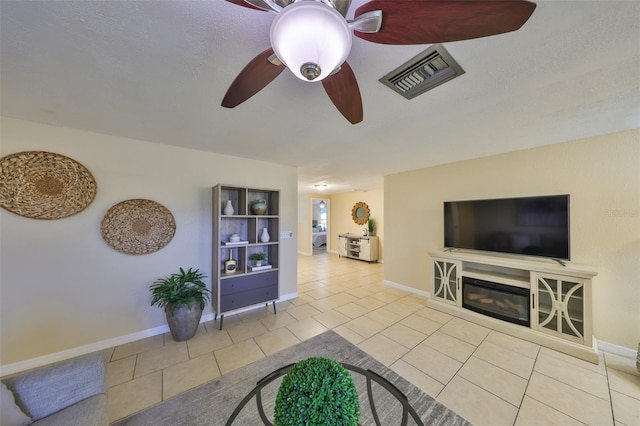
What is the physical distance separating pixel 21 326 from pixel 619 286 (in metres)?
5.83

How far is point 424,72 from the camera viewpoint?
1319mm

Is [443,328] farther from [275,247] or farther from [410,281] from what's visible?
[275,247]

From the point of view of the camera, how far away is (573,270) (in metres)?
2.11

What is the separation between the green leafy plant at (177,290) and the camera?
2.34 m

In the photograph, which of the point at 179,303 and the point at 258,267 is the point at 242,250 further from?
the point at 179,303

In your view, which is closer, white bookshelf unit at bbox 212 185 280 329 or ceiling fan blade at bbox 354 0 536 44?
ceiling fan blade at bbox 354 0 536 44

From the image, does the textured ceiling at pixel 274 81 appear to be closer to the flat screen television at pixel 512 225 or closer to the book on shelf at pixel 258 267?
the flat screen television at pixel 512 225

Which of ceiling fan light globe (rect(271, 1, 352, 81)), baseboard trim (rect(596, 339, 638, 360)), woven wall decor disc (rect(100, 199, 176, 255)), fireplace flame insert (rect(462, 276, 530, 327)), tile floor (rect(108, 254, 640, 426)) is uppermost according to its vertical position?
ceiling fan light globe (rect(271, 1, 352, 81))

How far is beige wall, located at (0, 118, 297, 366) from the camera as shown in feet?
6.41

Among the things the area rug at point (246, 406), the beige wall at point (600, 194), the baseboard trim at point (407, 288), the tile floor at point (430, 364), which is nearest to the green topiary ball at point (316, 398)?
the area rug at point (246, 406)

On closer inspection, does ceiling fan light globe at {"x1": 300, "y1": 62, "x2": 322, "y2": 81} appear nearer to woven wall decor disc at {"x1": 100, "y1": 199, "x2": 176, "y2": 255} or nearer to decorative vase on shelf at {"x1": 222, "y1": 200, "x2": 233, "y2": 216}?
decorative vase on shelf at {"x1": 222, "y1": 200, "x2": 233, "y2": 216}

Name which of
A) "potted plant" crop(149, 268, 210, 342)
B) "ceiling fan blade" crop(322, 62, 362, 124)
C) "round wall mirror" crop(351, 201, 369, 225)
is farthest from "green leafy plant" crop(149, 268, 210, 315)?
"round wall mirror" crop(351, 201, 369, 225)

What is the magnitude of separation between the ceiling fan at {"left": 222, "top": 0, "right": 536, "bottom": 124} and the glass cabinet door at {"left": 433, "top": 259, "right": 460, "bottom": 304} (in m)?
2.96

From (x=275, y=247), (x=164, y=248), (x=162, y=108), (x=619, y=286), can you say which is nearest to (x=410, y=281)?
(x=619, y=286)
